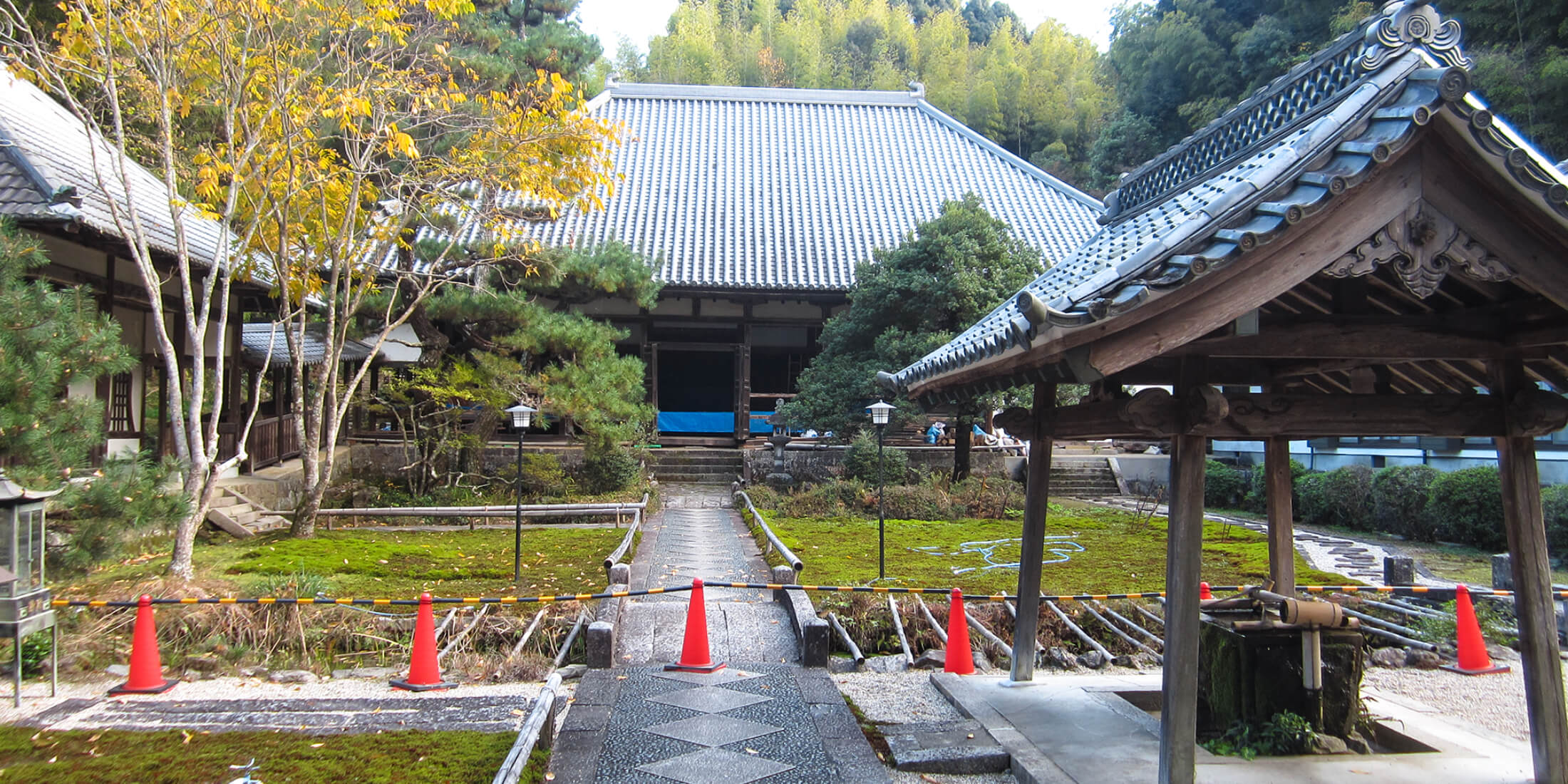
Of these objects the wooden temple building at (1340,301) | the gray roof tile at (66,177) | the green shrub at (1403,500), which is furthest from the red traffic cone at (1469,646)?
the gray roof tile at (66,177)

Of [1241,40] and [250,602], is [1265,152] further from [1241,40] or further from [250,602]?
[1241,40]

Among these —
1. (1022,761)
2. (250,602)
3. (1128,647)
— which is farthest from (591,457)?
(1022,761)

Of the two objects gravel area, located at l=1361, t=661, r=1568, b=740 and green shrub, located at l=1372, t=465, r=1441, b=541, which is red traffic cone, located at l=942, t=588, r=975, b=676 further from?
green shrub, located at l=1372, t=465, r=1441, b=541

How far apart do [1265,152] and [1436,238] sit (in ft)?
3.87

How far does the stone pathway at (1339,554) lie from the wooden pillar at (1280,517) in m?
5.38

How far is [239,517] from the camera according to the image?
1297 centimetres

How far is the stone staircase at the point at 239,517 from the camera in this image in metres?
12.4

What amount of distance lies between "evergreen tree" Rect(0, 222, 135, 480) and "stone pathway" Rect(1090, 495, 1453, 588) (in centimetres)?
1237

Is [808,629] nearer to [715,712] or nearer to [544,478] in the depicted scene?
[715,712]

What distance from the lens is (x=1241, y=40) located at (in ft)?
85.4

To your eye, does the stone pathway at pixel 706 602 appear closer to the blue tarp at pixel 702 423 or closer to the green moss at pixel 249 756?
the green moss at pixel 249 756

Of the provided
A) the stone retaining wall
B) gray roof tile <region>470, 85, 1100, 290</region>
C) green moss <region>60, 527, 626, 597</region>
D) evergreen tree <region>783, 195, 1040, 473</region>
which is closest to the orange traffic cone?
green moss <region>60, 527, 626, 597</region>

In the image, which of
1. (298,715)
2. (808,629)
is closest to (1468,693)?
(808,629)

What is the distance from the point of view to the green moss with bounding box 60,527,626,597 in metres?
9.27
